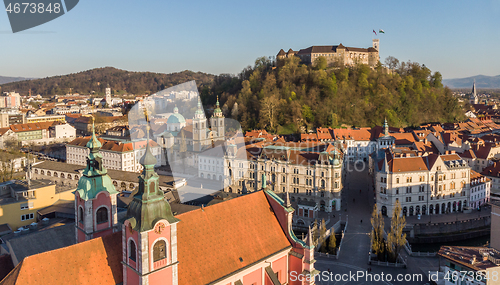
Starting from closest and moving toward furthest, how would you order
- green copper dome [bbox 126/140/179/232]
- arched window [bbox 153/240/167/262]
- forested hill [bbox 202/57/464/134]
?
green copper dome [bbox 126/140/179/232] → arched window [bbox 153/240/167/262] → forested hill [bbox 202/57/464/134]

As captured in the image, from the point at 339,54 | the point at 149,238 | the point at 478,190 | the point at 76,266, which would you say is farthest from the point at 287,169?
the point at 339,54

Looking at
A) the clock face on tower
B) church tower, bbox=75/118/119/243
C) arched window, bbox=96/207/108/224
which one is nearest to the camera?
the clock face on tower

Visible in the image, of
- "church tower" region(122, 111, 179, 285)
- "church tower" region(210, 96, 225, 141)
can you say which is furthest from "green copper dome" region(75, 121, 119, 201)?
"church tower" region(210, 96, 225, 141)

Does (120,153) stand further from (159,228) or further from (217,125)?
(159,228)

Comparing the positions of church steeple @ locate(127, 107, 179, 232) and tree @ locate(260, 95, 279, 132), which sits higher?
tree @ locate(260, 95, 279, 132)

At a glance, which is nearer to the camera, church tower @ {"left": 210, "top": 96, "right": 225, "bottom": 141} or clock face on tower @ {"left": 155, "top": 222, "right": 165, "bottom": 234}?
clock face on tower @ {"left": 155, "top": 222, "right": 165, "bottom": 234}

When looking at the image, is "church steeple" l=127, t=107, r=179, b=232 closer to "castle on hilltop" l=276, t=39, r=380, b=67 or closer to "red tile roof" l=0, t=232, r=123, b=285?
"red tile roof" l=0, t=232, r=123, b=285

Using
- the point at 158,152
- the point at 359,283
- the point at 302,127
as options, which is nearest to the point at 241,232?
the point at 359,283

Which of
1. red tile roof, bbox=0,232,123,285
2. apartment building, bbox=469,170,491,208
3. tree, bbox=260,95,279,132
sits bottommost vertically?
apartment building, bbox=469,170,491,208

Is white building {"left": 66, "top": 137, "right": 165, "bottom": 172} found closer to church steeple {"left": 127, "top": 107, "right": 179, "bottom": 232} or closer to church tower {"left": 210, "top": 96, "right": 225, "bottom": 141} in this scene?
church tower {"left": 210, "top": 96, "right": 225, "bottom": 141}
